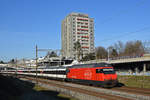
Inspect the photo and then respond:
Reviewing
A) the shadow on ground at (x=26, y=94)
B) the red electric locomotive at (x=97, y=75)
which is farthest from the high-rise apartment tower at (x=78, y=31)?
the shadow on ground at (x=26, y=94)

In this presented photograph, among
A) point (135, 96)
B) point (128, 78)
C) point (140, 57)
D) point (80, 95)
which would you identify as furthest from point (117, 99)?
point (140, 57)

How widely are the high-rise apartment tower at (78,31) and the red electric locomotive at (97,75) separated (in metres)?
106

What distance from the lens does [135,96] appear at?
19.4m

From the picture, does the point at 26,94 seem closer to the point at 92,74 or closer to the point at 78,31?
the point at 92,74

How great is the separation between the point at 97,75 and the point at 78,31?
120 meters

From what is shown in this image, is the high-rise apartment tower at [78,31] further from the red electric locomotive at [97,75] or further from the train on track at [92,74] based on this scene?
the red electric locomotive at [97,75]

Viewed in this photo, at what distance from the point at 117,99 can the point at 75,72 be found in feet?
63.1

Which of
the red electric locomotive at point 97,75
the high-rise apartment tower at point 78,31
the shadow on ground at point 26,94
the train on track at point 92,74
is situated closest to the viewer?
the shadow on ground at point 26,94

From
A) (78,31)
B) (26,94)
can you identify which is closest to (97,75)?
(26,94)

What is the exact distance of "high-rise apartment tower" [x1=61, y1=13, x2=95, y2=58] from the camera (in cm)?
14475

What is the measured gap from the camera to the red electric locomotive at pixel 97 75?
27.2 meters

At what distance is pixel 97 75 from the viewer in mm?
28688

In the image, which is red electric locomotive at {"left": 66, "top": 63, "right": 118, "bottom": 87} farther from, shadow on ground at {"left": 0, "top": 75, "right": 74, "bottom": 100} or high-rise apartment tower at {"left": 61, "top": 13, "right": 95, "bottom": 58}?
high-rise apartment tower at {"left": 61, "top": 13, "right": 95, "bottom": 58}

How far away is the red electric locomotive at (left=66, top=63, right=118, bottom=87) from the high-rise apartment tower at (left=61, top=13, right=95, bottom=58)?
347 feet
